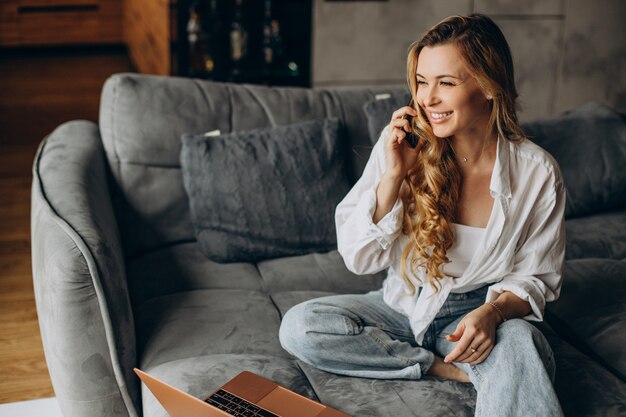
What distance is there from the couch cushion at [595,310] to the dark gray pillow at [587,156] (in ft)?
1.22

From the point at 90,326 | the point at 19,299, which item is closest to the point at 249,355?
the point at 90,326

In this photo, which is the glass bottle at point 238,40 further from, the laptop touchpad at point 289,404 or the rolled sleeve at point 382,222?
the laptop touchpad at point 289,404

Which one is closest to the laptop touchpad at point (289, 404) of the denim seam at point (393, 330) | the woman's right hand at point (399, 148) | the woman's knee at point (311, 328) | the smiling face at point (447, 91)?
the woman's knee at point (311, 328)

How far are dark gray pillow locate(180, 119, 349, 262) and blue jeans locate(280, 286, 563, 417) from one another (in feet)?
1.49

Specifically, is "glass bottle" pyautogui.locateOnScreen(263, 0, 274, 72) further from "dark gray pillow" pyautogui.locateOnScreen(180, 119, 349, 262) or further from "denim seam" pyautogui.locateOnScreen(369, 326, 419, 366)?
"denim seam" pyautogui.locateOnScreen(369, 326, 419, 366)

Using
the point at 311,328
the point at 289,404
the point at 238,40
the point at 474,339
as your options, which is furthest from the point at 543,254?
the point at 238,40

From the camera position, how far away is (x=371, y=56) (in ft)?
13.3

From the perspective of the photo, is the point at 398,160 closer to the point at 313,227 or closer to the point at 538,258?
the point at 538,258

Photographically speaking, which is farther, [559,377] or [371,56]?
[371,56]

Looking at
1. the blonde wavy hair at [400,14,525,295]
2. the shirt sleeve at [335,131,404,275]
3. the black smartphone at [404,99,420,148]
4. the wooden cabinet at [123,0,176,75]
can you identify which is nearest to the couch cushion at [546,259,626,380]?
the blonde wavy hair at [400,14,525,295]

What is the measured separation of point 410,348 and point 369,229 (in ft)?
0.94

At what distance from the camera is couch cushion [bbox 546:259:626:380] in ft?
6.32

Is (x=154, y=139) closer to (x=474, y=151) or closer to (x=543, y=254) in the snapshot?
(x=474, y=151)

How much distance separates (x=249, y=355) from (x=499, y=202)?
66cm
